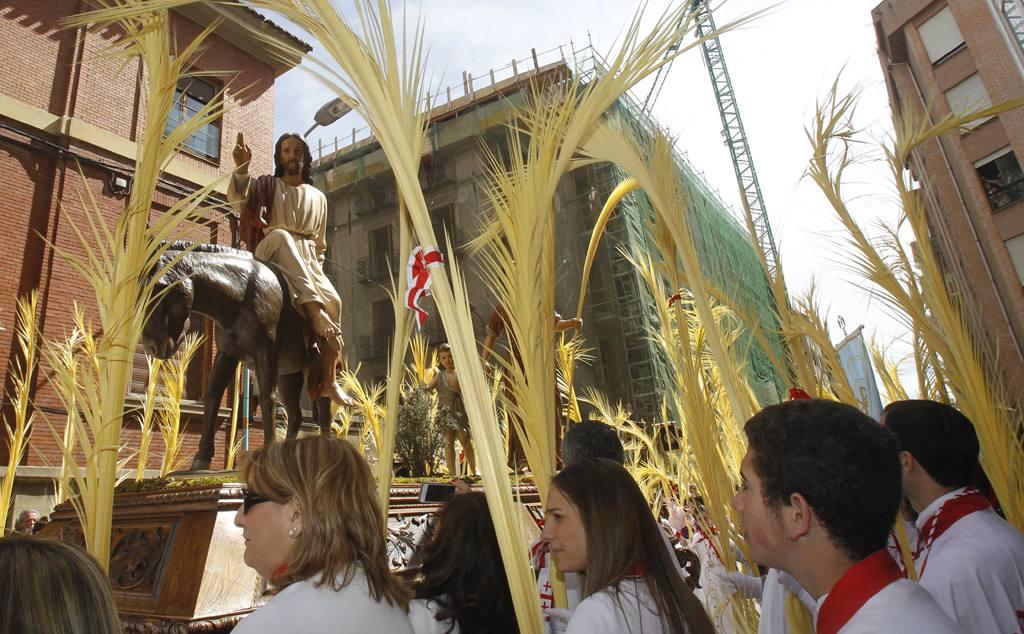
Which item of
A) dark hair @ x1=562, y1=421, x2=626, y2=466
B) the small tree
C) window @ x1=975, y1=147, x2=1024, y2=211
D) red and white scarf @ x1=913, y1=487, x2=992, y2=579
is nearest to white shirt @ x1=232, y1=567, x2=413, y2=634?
dark hair @ x1=562, y1=421, x2=626, y2=466

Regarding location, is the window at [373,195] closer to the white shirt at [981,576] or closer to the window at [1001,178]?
the window at [1001,178]

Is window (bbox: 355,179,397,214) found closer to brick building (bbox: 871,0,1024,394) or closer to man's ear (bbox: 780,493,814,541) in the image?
brick building (bbox: 871,0,1024,394)

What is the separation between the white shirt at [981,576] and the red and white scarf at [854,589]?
726mm

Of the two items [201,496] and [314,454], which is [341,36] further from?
[201,496]

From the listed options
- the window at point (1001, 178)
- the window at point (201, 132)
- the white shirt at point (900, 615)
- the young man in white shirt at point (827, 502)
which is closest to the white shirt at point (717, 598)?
the young man in white shirt at point (827, 502)

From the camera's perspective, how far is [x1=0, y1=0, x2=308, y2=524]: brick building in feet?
27.9

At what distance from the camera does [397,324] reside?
1.54 meters

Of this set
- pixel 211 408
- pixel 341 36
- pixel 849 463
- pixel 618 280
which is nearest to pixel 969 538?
pixel 849 463

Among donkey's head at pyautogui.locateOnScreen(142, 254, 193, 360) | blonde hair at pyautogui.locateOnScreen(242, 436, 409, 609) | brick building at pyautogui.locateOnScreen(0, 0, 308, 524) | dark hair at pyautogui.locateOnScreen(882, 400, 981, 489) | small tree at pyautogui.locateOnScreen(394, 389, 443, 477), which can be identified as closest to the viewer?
blonde hair at pyautogui.locateOnScreen(242, 436, 409, 609)

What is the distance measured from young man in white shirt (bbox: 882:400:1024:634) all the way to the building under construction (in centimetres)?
1447

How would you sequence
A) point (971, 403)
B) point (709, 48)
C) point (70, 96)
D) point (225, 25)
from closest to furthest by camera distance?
point (971, 403) → point (70, 96) → point (225, 25) → point (709, 48)

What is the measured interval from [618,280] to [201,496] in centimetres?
1805

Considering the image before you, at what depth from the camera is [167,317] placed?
3.35 metres

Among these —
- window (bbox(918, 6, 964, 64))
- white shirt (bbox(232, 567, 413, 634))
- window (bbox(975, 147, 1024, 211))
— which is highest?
window (bbox(918, 6, 964, 64))
